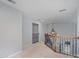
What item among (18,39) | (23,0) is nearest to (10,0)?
(23,0)

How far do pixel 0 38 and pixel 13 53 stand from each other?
1349 millimetres

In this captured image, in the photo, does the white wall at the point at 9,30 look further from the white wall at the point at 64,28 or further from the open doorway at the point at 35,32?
the white wall at the point at 64,28

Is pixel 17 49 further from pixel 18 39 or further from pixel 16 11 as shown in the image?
pixel 16 11

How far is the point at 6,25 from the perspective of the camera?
4695mm

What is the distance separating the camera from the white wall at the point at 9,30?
173 inches

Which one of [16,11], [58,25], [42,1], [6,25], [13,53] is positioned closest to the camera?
[42,1]

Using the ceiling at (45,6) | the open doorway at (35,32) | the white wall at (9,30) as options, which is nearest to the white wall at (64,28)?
the open doorway at (35,32)

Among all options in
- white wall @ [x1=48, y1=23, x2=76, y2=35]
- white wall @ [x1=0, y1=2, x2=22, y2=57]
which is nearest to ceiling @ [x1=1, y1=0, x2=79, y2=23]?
white wall @ [x1=0, y1=2, x2=22, y2=57]

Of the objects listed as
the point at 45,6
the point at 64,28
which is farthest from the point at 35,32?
the point at 45,6

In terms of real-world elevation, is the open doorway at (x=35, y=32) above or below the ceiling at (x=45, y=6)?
below

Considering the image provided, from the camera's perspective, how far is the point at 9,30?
490 cm

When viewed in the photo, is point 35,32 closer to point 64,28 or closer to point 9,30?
point 64,28

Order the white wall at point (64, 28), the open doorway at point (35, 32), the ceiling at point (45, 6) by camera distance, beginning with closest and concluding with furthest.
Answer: the ceiling at point (45, 6) < the open doorway at point (35, 32) < the white wall at point (64, 28)

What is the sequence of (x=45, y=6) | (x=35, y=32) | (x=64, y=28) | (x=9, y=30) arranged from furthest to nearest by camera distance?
(x=64, y=28) < (x=35, y=32) < (x=45, y=6) < (x=9, y=30)
